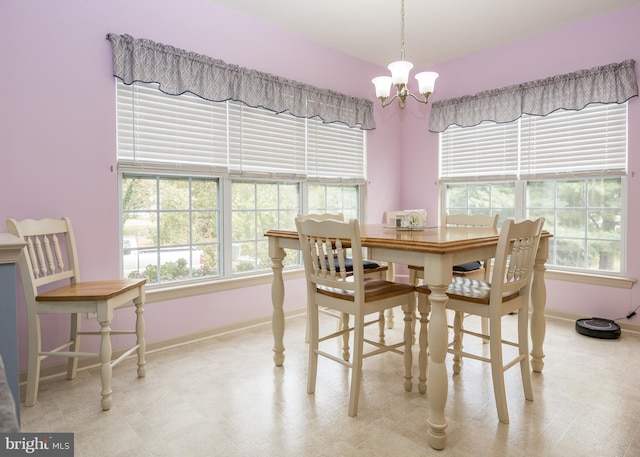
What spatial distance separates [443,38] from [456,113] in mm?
786

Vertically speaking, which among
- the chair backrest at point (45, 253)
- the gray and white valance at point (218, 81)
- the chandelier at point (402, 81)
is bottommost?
the chair backrest at point (45, 253)

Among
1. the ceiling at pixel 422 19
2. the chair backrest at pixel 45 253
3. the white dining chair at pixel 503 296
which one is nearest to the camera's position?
the white dining chair at pixel 503 296

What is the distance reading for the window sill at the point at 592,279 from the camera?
3.34 m

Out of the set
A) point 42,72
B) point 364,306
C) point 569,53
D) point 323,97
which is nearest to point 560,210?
point 569,53

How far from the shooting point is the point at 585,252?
3.63m

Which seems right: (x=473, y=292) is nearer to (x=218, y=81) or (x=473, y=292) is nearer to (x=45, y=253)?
(x=218, y=81)

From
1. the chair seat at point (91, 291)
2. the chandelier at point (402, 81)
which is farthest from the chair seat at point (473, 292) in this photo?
the chair seat at point (91, 291)

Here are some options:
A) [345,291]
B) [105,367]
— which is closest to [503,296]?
[345,291]

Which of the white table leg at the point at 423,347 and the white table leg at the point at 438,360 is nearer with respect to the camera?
the white table leg at the point at 438,360

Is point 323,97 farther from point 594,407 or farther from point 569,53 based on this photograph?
point 594,407

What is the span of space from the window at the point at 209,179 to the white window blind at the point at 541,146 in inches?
53.8

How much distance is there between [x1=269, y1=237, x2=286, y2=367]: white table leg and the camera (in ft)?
8.53

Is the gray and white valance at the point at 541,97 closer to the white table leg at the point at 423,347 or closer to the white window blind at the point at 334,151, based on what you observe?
the white window blind at the point at 334,151

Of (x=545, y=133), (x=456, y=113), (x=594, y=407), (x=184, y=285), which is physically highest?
(x=456, y=113)
